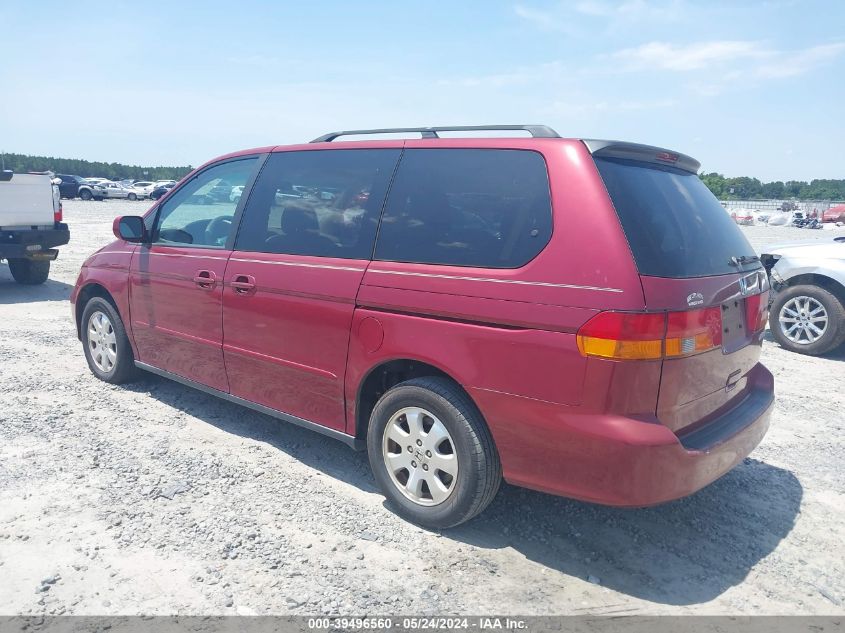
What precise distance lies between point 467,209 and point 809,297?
5795 millimetres

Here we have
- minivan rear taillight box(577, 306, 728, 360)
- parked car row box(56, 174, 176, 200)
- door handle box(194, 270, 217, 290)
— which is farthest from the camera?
parked car row box(56, 174, 176, 200)

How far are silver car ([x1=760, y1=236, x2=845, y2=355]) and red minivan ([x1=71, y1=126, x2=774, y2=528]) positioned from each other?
422 cm

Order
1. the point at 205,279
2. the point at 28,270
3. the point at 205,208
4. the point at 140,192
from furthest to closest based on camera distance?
the point at 140,192 < the point at 28,270 < the point at 205,208 < the point at 205,279

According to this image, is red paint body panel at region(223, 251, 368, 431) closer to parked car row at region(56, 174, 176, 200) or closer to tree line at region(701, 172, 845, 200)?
parked car row at region(56, 174, 176, 200)

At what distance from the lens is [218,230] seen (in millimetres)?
4395

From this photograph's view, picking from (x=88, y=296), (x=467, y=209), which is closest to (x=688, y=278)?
(x=467, y=209)

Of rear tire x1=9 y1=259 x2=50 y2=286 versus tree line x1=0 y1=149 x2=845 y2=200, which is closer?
rear tire x1=9 y1=259 x2=50 y2=286

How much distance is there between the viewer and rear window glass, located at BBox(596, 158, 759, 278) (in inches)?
108

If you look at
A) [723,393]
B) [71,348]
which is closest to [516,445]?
[723,393]

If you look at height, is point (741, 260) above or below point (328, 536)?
above

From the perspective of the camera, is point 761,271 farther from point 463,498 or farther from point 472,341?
point 463,498

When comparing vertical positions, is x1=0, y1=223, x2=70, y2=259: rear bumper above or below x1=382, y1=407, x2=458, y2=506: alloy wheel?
above

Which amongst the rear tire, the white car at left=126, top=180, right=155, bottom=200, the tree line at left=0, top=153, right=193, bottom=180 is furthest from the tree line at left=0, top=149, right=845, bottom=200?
the rear tire

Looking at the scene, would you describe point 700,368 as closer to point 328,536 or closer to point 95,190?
point 328,536
